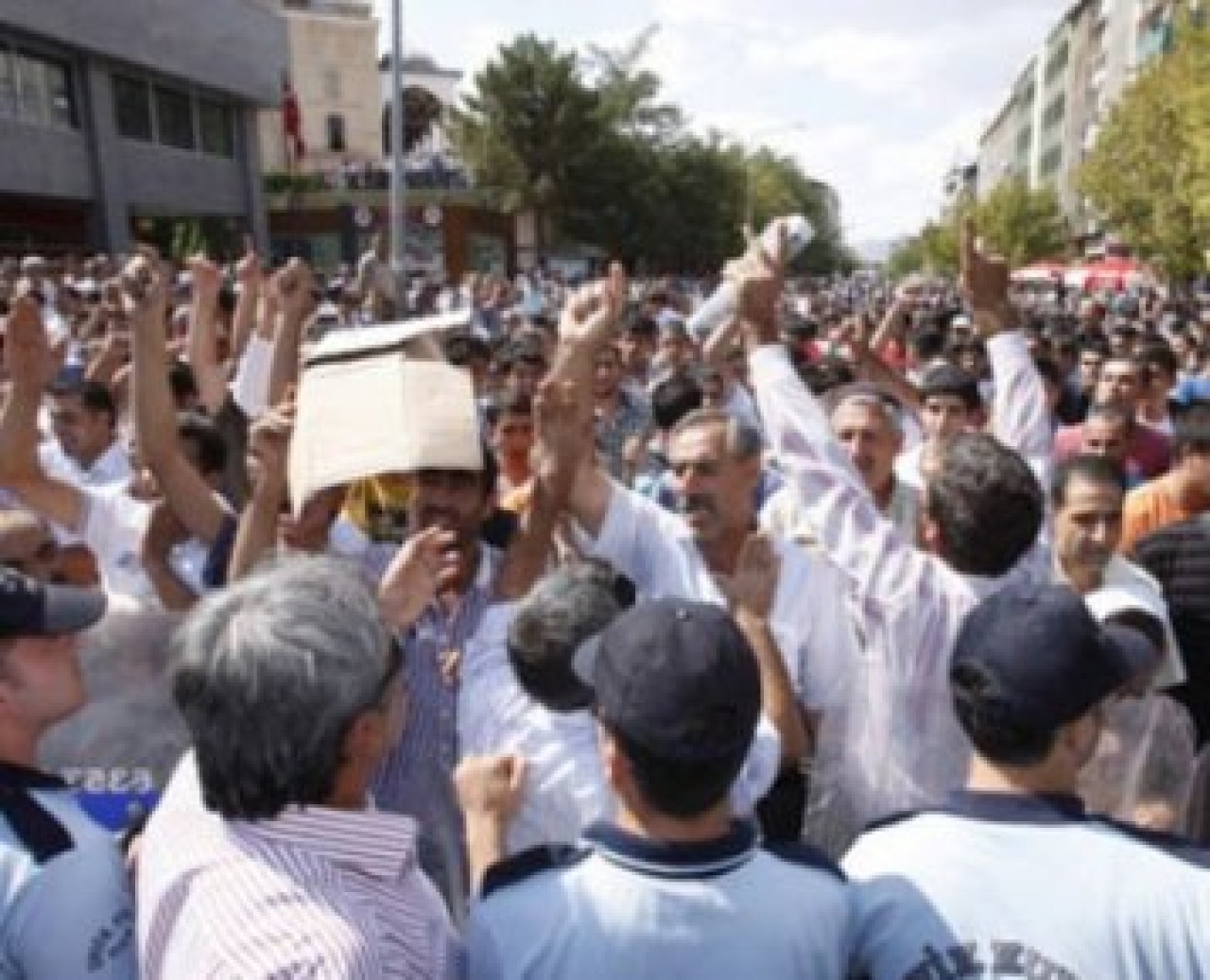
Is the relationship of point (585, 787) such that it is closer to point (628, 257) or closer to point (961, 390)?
point (961, 390)

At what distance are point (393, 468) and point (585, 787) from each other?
0.74 m

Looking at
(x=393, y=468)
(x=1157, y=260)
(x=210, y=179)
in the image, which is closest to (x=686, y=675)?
(x=393, y=468)

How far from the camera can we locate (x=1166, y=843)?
2027 millimetres

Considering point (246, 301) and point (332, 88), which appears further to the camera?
point (332, 88)

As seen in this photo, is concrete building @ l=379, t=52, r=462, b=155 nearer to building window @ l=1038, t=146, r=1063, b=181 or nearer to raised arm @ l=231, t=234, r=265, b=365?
building window @ l=1038, t=146, r=1063, b=181

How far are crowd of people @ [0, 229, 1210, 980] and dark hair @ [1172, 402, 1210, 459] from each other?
1 centimetres

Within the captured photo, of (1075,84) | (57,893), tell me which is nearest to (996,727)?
(57,893)

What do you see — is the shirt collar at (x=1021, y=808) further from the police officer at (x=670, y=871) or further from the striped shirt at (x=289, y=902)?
the striped shirt at (x=289, y=902)

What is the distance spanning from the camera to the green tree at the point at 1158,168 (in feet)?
81.9

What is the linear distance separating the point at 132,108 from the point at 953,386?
115 feet

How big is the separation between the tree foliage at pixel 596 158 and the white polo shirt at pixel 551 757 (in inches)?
1983

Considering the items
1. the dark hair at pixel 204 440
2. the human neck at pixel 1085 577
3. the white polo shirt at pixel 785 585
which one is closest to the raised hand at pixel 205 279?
the dark hair at pixel 204 440

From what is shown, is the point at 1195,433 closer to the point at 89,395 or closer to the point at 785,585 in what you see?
the point at 785,585

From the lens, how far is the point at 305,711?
→ 1.86 m
